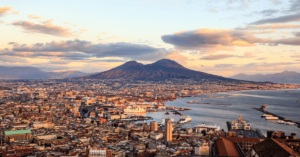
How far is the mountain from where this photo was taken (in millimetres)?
172750

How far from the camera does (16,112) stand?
4178 centimetres

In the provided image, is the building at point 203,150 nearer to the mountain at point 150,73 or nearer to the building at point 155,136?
the building at point 155,136

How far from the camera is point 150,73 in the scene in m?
183

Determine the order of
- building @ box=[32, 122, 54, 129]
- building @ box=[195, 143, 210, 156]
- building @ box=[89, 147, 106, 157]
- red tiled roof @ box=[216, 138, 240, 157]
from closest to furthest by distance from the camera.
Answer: red tiled roof @ box=[216, 138, 240, 157]
building @ box=[195, 143, 210, 156]
building @ box=[89, 147, 106, 157]
building @ box=[32, 122, 54, 129]

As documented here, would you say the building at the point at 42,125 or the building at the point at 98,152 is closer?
the building at the point at 98,152

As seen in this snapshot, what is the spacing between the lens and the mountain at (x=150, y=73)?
17275 cm

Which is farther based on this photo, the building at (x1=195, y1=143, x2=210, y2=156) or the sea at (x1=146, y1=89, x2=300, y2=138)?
the sea at (x1=146, y1=89, x2=300, y2=138)

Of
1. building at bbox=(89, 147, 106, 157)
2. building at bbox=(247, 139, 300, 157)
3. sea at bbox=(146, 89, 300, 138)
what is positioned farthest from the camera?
sea at bbox=(146, 89, 300, 138)

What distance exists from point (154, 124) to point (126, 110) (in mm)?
22994

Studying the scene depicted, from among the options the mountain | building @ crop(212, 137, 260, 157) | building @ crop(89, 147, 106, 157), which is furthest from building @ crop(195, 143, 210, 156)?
the mountain

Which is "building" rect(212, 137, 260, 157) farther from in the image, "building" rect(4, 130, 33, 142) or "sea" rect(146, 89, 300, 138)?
"building" rect(4, 130, 33, 142)

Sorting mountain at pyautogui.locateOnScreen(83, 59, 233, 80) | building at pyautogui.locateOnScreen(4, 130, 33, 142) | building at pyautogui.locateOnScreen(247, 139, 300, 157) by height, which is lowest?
building at pyautogui.locateOnScreen(4, 130, 33, 142)

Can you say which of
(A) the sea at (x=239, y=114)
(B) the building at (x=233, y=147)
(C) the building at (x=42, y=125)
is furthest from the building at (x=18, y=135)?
(A) the sea at (x=239, y=114)

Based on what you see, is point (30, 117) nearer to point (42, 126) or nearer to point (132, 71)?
point (42, 126)
